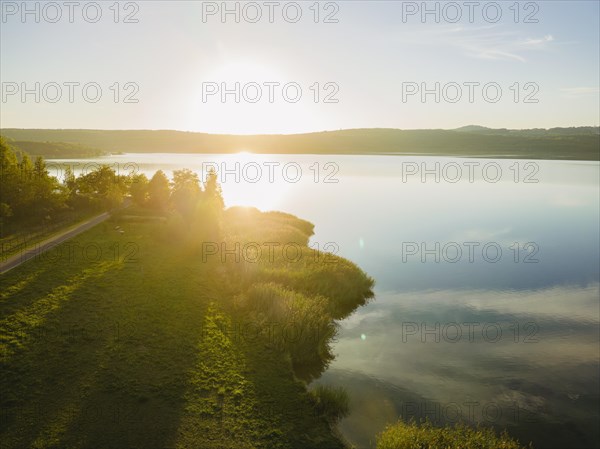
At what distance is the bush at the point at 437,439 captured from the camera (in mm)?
17812

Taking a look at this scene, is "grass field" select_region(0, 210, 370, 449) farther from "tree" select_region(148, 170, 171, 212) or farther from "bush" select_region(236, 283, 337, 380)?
"tree" select_region(148, 170, 171, 212)

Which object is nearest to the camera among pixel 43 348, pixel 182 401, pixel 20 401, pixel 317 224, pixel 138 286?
pixel 20 401

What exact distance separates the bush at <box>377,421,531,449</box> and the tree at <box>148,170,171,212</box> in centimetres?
6666

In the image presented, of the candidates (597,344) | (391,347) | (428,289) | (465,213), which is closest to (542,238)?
(465,213)

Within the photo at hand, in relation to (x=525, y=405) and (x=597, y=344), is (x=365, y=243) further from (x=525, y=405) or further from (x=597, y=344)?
(x=525, y=405)

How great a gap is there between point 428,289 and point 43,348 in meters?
36.2

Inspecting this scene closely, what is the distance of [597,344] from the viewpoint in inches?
1187

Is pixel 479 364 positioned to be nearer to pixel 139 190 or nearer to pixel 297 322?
pixel 297 322

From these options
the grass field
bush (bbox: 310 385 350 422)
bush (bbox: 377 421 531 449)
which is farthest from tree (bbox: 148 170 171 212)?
bush (bbox: 377 421 531 449)

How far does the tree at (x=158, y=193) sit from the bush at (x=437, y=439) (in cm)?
6666

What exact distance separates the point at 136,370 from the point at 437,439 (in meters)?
16.2

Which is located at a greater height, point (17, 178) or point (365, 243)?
point (17, 178)

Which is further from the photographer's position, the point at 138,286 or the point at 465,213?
the point at 465,213

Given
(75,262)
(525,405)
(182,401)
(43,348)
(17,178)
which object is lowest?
(525,405)
